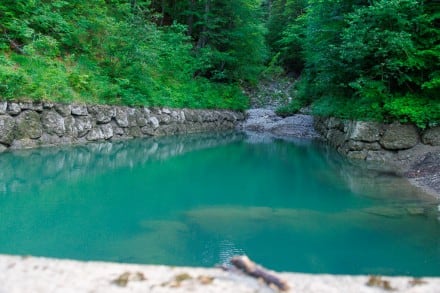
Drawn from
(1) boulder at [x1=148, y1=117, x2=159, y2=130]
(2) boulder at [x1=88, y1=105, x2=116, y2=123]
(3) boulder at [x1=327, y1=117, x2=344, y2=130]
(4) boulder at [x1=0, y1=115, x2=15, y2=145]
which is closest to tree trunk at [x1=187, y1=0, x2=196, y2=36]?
(1) boulder at [x1=148, y1=117, x2=159, y2=130]

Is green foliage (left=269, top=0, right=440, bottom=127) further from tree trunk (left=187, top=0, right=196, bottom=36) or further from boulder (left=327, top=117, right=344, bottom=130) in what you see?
tree trunk (left=187, top=0, right=196, bottom=36)

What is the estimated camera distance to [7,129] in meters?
9.70

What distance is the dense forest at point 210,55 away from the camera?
10711 mm

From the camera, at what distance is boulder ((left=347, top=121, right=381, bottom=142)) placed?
1148cm

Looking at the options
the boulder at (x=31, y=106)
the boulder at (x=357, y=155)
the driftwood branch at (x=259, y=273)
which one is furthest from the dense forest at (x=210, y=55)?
the driftwood branch at (x=259, y=273)

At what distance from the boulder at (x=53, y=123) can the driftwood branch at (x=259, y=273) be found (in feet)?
30.8

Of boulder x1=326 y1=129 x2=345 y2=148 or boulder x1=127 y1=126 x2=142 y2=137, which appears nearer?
boulder x1=326 y1=129 x2=345 y2=148

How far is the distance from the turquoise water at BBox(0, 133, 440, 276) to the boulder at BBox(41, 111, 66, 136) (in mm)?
910

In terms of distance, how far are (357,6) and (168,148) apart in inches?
309

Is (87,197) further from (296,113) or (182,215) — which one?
A: (296,113)

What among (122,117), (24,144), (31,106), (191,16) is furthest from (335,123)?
(191,16)

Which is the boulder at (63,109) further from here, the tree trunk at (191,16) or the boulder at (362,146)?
the tree trunk at (191,16)

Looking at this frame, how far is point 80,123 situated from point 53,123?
3.63 feet

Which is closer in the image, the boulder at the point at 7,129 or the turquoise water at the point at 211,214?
the turquoise water at the point at 211,214
